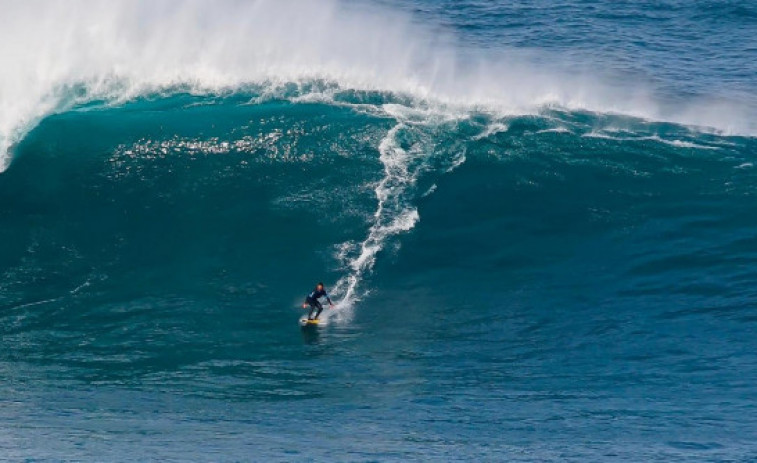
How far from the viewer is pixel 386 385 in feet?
98.6

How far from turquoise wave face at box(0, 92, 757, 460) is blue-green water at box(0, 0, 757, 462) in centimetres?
11

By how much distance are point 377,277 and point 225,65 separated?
55.4 ft

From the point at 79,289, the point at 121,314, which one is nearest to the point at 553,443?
the point at 121,314

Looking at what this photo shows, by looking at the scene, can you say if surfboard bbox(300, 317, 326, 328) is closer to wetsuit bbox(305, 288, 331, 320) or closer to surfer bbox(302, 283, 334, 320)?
surfer bbox(302, 283, 334, 320)

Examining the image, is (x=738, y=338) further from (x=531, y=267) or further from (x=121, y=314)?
(x=121, y=314)

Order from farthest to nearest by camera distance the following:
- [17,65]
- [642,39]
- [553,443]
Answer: [642,39] → [17,65] → [553,443]

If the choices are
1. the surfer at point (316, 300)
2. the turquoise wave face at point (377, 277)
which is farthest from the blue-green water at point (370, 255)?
the surfer at point (316, 300)

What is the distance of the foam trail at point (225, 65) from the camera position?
44375mm

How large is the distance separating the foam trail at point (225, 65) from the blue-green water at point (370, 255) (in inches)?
8.8

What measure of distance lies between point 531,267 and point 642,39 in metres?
28.1

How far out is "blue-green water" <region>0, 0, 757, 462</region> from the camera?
28.0 m

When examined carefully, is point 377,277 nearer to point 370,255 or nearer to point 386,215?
point 370,255

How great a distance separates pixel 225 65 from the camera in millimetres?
46875

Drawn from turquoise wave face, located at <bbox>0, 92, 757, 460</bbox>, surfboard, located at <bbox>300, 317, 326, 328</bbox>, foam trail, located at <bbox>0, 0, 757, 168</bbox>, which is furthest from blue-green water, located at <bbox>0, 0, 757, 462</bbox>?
surfboard, located at <bbox>300, 317, 326, 328</bbox>
